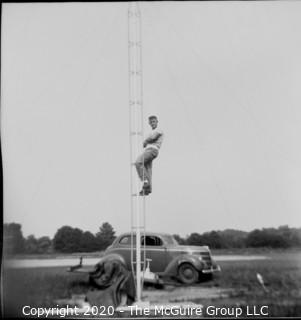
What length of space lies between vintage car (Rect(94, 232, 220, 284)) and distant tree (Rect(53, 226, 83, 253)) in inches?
13.4

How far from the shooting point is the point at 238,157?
5.53 meters

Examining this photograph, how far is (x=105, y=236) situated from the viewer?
5.40 meters

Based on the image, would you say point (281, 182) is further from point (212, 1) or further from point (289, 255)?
point (212, 1)

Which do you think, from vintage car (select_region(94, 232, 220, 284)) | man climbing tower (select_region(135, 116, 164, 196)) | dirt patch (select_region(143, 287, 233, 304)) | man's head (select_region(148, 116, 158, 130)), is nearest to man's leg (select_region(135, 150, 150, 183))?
man climbing tower (select_region(135, 116, 164, 196))

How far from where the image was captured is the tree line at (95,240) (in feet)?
17.7

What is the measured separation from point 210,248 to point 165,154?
1134 mm

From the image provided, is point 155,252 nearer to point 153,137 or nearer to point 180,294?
point 180,294

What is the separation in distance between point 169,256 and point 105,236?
72cm

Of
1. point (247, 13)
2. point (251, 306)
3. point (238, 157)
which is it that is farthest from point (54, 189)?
point (247, 13)

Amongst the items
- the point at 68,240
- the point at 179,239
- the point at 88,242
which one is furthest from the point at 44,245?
the point at 179,239

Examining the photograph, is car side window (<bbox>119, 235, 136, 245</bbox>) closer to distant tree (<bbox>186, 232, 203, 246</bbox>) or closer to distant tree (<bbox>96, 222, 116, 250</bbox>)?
distant tree (<bbox>96, 222, 116, 250</bbox>)

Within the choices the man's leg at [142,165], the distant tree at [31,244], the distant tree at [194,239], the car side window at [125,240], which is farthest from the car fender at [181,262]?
the distant tree at [31,244]

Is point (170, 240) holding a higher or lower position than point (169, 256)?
higher

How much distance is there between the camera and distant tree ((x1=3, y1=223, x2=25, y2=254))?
17.8ft
